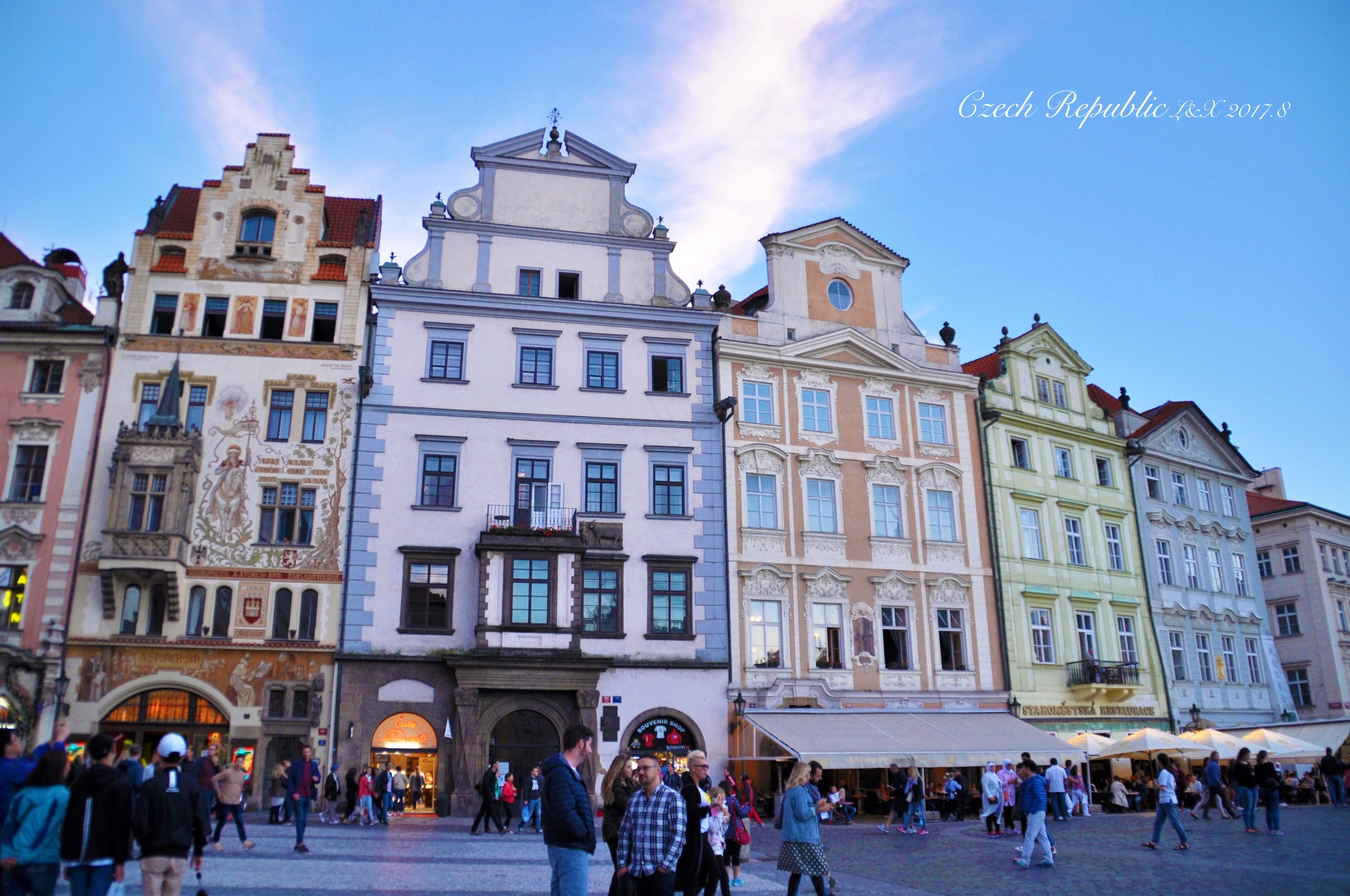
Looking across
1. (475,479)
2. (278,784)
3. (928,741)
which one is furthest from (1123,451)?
(278,784)

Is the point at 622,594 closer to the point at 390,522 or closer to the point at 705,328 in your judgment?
the point at 390,522

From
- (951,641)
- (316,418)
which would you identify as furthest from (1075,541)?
(316,418)

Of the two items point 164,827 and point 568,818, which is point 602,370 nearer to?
point 164,827

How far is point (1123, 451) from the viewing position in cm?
4219

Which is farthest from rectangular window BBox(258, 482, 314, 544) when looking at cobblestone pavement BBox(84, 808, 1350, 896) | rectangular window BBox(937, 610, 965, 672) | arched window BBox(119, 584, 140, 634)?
rectangular window BBox(937, 610, 965, 672)

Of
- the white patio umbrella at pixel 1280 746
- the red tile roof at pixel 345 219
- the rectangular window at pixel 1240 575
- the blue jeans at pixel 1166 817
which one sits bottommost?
the blue jeans at pixel 1166 817

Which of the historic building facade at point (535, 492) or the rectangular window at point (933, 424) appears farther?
the rectangular window at point (933, 424)

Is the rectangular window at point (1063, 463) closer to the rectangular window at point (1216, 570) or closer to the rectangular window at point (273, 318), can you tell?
the rectangular window at point (1216, 570)

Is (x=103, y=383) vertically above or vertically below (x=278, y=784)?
above

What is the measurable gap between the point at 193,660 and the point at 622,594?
38.5 ft

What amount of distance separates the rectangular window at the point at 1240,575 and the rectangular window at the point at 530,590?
30473 millimetres

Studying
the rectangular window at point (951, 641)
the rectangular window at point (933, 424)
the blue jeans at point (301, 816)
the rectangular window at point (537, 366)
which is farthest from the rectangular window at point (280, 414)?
the rectangular window at point (951, 641)

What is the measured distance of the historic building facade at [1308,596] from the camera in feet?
156

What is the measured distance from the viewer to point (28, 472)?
97.8ft
